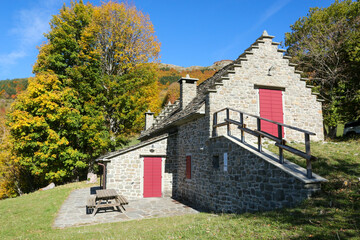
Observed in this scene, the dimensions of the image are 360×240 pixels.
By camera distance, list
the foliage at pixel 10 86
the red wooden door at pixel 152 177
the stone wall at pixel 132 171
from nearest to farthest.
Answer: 1. the stone wall at pixel 132 171
2. the red wooden door at pixel 152 177
3. the foliage at pixel 10 86

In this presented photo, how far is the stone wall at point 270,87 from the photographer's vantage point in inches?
459

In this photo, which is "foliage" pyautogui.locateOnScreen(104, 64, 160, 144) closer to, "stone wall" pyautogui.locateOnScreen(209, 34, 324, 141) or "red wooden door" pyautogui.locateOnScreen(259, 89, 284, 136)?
"stone wall" pyautogui.locateOnScreen(209, 34, 324, 141)

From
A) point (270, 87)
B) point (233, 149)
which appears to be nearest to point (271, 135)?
point (233, 149)

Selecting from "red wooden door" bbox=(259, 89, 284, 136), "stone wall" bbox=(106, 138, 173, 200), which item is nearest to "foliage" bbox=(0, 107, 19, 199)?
"stone wall" bbox=(106, 138, 173, 200)

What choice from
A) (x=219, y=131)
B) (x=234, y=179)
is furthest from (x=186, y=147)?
(x=234, y=179)

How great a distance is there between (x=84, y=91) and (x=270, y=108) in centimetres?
1507

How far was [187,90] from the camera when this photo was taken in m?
16.0

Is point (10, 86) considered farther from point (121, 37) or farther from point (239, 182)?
point (239, 182)

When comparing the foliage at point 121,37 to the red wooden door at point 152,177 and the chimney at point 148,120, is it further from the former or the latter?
the red wooden door at point 152,177

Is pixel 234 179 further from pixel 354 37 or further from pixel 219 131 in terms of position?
pixel 354 37

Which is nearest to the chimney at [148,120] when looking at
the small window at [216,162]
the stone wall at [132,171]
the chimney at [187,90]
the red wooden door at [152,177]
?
the chimney at [187,90]

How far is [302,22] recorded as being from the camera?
23844 millimetres

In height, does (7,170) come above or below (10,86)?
below

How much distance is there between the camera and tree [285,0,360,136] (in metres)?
18.4
